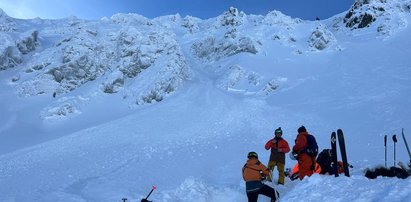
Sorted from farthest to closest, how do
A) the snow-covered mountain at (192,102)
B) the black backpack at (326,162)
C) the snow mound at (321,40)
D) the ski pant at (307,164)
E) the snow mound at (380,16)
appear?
1. the snow mound at (380,16)
2. the snow mound at (321,40)
3. the snow-covered mountain at (192,102)
4. the black backpack at (326,162)
5. the ski pant at (307,164)

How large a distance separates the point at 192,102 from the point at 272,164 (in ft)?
68.9

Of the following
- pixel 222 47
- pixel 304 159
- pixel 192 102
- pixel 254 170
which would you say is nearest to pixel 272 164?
pixel 304 159

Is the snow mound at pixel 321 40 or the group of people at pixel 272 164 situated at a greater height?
the snow mound at pixel 321 40

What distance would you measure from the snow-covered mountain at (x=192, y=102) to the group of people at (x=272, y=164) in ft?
2.26

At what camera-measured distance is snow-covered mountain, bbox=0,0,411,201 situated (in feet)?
50.7

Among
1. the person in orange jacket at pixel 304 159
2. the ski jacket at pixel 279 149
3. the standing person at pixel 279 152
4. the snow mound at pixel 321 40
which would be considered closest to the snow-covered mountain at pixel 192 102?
the snow mound at pixel 321 40

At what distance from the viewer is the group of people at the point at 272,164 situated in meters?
9.70

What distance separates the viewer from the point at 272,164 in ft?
38.6

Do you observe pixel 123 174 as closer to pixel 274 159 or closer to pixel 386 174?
pixel 274 159

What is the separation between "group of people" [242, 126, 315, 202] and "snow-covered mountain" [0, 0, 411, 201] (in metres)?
0.69

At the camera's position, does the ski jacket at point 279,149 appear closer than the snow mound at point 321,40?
Yes

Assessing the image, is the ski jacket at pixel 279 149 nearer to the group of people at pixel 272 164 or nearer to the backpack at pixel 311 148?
the group of people at pixel 272 164

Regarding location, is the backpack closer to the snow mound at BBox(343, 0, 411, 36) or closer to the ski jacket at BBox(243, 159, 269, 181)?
the ski jacket at BBox(243, 159, 269, 181)

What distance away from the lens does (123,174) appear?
56.5 feet
